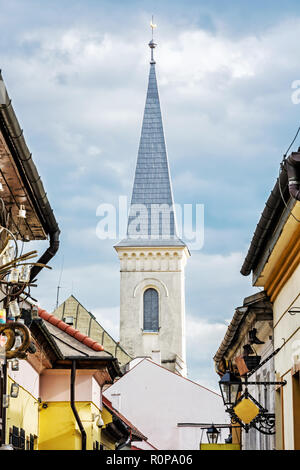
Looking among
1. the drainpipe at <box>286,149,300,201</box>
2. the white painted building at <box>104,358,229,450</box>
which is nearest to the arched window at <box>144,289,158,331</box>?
the white painted building at <box>104,358,229,450</box>

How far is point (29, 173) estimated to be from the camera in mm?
11258

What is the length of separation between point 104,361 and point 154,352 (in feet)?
178

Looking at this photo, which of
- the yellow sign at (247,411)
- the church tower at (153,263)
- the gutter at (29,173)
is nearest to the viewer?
the gutter at (29,173)

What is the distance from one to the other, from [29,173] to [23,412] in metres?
5.85

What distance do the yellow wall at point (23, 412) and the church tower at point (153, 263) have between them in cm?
5942

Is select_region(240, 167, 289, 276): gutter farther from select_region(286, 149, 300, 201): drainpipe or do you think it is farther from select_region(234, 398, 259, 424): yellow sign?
select_region(234, 398, 259, 424): yellow sign

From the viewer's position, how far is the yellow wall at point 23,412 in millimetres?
14062

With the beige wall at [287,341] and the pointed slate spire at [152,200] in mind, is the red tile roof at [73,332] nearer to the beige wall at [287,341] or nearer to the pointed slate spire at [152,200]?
the beige wall at [287,341]

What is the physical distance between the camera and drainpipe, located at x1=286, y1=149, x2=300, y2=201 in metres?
9.06

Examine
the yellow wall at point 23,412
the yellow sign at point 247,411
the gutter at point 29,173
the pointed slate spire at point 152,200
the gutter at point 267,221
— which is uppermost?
the pointed slate spire at point 152,200

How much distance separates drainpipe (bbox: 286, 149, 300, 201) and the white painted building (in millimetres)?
44209

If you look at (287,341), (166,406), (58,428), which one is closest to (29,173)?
(287,341)

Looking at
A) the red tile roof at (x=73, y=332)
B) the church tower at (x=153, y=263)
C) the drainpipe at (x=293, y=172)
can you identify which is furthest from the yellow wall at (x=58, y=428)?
the church tower at (x=153, y=263)

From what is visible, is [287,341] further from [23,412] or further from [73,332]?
[73,332]
